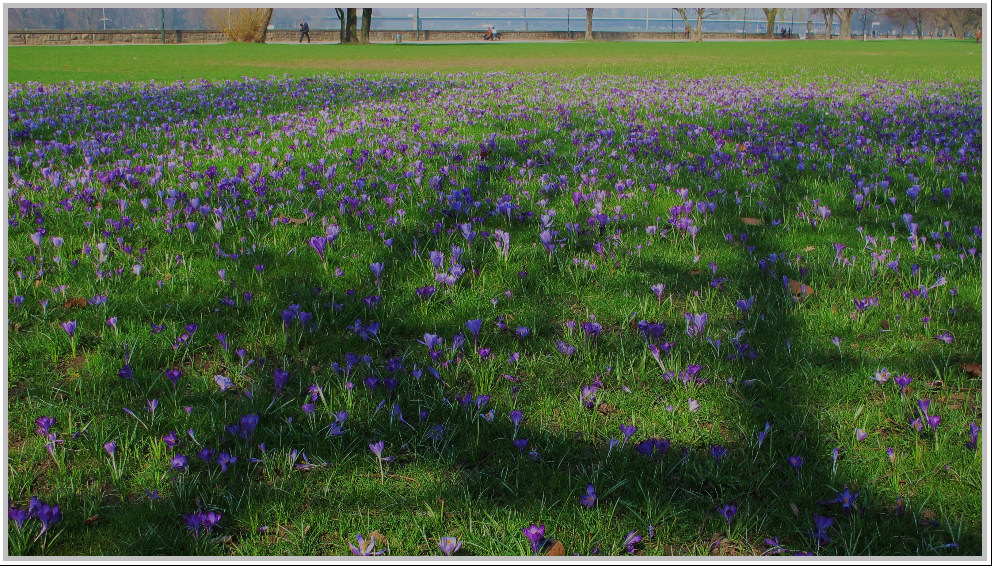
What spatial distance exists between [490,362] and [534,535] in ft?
3.37

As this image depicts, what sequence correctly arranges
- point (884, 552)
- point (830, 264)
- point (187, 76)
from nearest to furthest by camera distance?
point (884, 552) < point (830, 264) < point (187, 76)

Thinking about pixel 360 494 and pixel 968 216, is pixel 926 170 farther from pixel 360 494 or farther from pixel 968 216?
pixel 360 494

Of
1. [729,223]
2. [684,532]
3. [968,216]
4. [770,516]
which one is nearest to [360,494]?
[684,532]

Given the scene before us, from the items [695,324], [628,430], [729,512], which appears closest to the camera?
[729,512]

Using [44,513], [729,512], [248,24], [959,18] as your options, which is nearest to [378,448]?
[44,513]

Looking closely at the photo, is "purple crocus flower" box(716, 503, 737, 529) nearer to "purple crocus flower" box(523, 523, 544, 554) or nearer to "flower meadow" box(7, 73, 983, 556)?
"flower meadow" box(7, 73, 983, 556)

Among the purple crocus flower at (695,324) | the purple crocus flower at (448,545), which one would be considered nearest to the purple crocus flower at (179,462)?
the purple crocus flower at (448,545)

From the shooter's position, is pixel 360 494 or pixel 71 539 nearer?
pixel 71 539

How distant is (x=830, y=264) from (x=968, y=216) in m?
1.94

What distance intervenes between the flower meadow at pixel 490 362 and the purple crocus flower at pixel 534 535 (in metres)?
0.01

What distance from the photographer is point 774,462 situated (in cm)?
215

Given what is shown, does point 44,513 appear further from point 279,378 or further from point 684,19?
point 684,19

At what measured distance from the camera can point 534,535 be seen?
1.80 meters

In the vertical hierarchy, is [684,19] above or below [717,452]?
above
